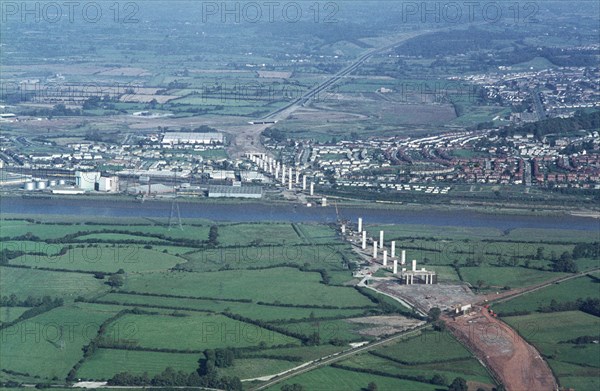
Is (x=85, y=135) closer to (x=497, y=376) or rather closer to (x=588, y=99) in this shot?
(x=588, y=99)

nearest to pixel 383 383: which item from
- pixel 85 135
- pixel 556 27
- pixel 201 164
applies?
pixel 201 164

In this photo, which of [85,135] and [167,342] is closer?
[167,342]

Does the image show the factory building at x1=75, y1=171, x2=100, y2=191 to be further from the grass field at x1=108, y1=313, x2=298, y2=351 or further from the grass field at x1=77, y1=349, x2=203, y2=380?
the grass field at x1=77, y1=349, x2=203, y2=380

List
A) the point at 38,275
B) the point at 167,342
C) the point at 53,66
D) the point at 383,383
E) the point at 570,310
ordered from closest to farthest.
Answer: the point at 383,383 → the point at 167,342 → the point at 570,310 → the point at 38,275 → the point at 53,66

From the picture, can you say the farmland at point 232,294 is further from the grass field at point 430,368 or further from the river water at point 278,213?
the river water at point 278,213

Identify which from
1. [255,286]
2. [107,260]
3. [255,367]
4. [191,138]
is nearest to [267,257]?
[255,286]

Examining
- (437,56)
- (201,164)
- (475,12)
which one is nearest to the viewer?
(201,164)

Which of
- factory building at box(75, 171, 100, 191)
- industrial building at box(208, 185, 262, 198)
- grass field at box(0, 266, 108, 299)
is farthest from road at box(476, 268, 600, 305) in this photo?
factory building at box(75, 171, 100, 191)
